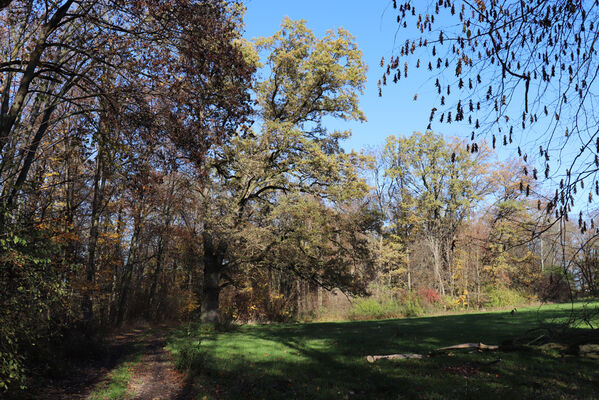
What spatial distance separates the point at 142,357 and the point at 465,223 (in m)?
31.6

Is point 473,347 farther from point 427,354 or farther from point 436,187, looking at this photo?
point 436,187

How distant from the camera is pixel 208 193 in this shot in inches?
718

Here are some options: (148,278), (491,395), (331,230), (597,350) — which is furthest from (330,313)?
(491,395)

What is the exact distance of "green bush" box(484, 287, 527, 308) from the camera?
26852 millimetres

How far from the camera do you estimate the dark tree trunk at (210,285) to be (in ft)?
61.8

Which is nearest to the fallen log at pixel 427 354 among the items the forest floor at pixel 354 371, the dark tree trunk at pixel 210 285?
the forest floor at pixel 354 371

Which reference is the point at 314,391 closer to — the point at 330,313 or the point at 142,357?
the point at 142,357

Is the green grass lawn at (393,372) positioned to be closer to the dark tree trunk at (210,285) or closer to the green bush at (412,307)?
the dark tree trunk at (210,285)

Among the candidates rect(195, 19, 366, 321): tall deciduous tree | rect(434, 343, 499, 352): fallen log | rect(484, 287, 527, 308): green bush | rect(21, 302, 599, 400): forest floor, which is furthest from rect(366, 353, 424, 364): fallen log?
rect(484, 287, 527, 308): green bush

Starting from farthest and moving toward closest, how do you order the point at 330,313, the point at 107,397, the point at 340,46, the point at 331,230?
the point at 330,313 < the point at 340,46 < the point at 331,230 < the point at 107,397

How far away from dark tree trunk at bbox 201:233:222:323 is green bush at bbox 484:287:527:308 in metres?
20.4

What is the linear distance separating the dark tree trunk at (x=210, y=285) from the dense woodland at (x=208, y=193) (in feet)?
0.26

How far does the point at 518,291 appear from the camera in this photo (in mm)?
29078


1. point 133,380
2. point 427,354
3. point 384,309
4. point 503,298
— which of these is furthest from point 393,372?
point 503,298
